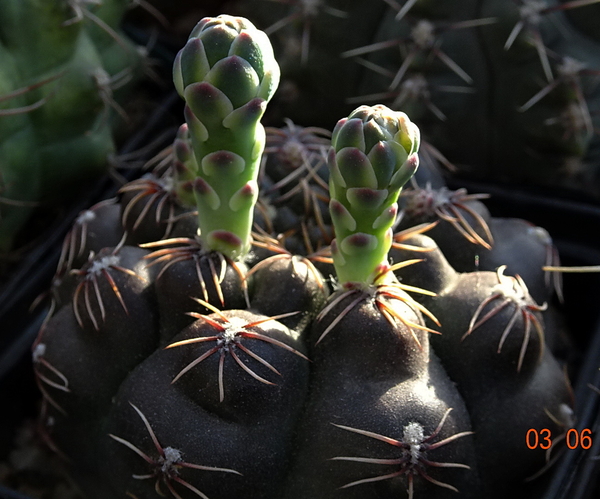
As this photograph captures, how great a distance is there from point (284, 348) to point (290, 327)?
0.05 metres

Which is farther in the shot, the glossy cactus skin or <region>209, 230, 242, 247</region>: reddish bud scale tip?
the glossy cactus skin

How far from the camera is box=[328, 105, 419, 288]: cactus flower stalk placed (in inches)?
27.9

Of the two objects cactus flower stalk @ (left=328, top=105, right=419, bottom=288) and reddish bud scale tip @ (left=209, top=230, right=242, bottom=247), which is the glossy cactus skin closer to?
reddish bud scale tip @ (left=209, top=230, right=242, bottom=247)

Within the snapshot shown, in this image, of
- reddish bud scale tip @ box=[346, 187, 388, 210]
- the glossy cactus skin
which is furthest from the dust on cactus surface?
the glossy cactus skin

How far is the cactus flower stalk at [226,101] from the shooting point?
71 cm

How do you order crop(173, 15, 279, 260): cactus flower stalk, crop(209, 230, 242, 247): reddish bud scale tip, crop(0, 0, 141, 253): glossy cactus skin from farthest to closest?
1. crop(0, 0, 141, 253): glossy cactus skin
2. crop(209, 230, 242, 247): reddish bud scale tip
3. crop(173, 15, 279, 260): cactus flower stalk

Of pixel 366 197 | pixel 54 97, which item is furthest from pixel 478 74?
pixel 54 97

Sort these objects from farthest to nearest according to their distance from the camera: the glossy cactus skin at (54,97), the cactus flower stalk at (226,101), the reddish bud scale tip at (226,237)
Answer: the glossy cactus skin at (54,97) → the reddish bud scale tip at (226,237) → the cactus flower stalk at (226,101)

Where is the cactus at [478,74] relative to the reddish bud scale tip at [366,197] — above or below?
below


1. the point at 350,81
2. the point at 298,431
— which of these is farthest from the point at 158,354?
the point at 350,81

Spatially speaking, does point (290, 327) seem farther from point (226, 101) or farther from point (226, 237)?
point (226, 101)

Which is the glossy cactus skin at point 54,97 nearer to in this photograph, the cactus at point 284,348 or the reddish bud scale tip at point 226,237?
the cactus at point 284,348

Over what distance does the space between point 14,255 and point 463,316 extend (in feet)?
2.93

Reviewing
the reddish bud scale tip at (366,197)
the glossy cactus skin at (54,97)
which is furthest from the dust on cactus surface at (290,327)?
the glossy cactus skin at (54,97)
